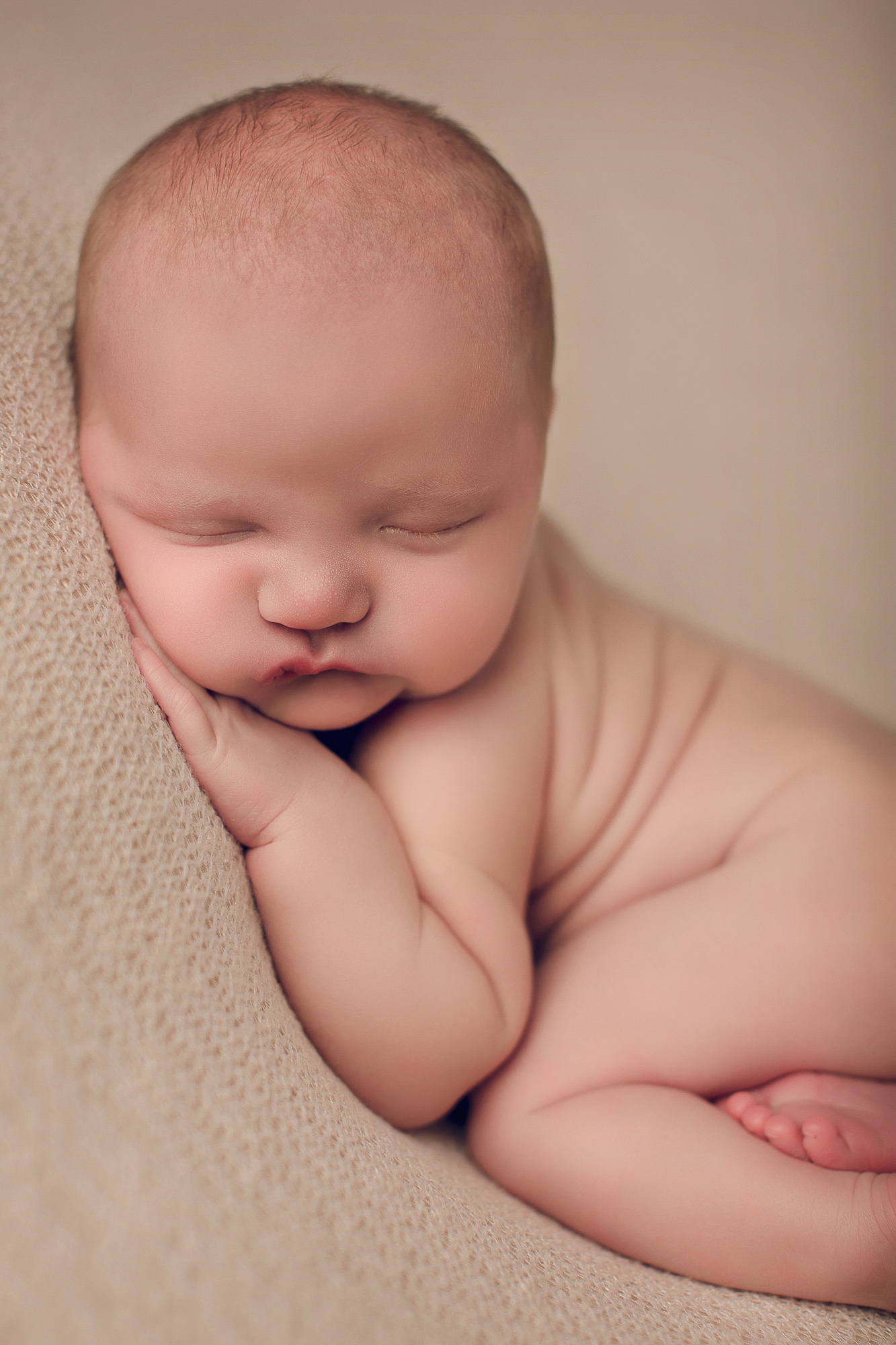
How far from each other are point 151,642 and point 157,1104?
296 mm

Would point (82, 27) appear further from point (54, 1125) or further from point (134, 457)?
point (54, 1125)

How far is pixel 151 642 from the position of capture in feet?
2.13

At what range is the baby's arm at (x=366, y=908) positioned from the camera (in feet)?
A: 2.12

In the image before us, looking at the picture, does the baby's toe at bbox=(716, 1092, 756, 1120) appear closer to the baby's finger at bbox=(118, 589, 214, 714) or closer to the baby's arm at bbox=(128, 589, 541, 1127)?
the baby's arm at bbox=(128, 589, 541, 1127)

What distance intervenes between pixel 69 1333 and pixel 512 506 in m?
0.51

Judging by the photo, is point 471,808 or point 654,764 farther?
point 654,764

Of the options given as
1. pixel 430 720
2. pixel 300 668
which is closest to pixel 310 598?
pixel 300 668

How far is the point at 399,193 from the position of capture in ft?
2.06

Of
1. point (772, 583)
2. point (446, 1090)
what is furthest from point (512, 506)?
point (772, 583)

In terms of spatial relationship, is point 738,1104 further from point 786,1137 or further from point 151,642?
point 151,642

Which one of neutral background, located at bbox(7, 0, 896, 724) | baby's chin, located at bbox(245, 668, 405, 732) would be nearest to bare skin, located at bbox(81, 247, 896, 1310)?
baby's chin, located at bbox(245, 668, 405, 732)

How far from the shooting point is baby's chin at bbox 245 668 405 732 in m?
0.69

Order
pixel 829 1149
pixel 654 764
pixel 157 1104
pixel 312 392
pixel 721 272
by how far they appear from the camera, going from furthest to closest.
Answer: pixel 721 272
pixel 654 764
pixel 829 1149
pixel 312 392
pixel 157 1104

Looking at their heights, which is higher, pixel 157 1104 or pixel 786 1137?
pixel 157 1104
